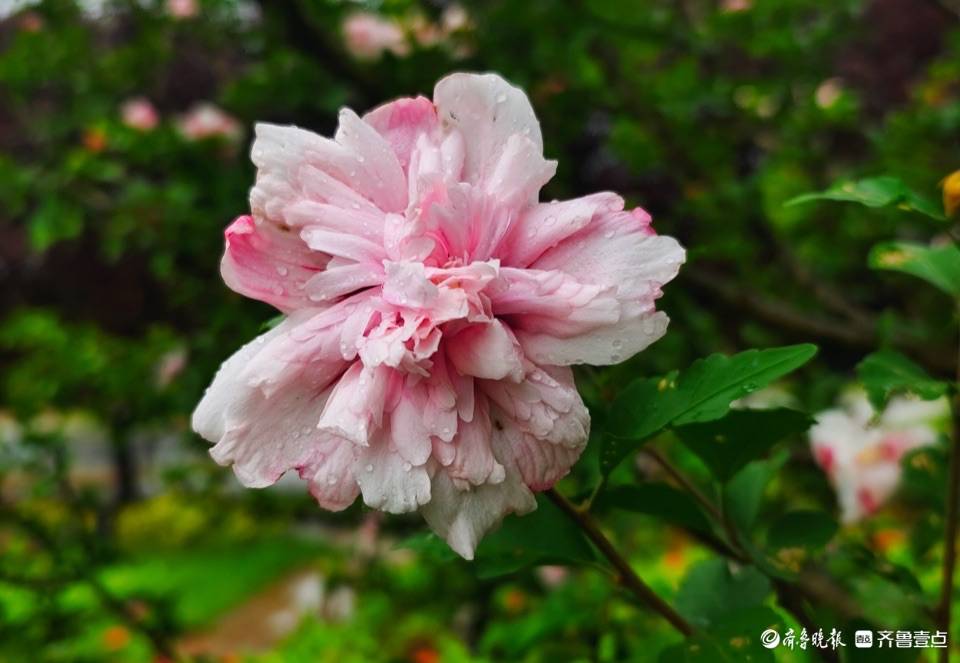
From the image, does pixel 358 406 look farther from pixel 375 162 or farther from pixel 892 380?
pixel 892 380

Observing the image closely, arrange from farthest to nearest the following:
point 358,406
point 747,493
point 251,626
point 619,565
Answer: point 251,626, point 747,493, point 619,565, point 358,406

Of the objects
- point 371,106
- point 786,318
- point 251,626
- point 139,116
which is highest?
point 371,106

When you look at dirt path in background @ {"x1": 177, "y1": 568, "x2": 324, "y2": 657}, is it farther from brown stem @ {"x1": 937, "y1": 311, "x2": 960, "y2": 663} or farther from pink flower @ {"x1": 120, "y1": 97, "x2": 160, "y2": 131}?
brown stem @ {"x1": 937, "y1": 311, "x2": 960, "y2": 663}

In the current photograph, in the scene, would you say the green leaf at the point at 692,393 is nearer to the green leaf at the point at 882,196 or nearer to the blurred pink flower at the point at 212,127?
the green leaf at the point at 882,196

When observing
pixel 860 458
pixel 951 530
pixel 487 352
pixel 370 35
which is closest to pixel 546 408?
pixel 487 352

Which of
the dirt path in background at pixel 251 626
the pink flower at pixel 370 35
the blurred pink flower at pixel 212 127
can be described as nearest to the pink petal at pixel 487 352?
the pink flower at pixel 370 35

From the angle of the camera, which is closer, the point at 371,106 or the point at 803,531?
the point at 803,531

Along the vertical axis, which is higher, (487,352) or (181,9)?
(487,352)
